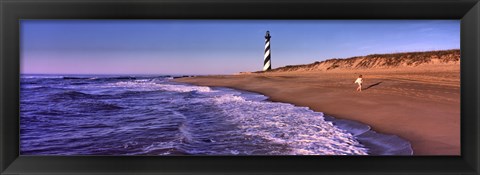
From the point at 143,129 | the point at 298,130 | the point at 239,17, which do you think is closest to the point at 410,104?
the point at 298,130

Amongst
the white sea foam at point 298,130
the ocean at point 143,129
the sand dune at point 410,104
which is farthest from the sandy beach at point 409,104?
the white sea foam at point 298,130

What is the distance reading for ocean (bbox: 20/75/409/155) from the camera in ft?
9.64

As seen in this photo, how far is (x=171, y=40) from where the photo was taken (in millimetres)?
3365

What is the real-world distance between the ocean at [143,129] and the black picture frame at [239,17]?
14cm

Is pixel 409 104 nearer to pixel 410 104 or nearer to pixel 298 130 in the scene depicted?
pixel 410 104

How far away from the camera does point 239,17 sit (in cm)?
251

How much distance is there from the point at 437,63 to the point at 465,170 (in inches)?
97.8

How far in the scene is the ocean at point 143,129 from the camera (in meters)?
2.94

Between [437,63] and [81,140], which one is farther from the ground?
[437,63]

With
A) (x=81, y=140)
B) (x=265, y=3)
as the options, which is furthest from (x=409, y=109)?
(x=81, y=140)

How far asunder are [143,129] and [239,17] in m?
1.78

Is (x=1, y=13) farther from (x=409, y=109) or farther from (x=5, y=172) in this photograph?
(x=409, y=109)

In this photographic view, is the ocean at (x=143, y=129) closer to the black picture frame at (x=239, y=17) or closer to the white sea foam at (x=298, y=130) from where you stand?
the white sea foam at (x=298, y=130)

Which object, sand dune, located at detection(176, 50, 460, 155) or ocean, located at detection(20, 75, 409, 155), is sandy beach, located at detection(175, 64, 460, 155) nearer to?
sand dune, located at detection(176, 50, 460, 155)
